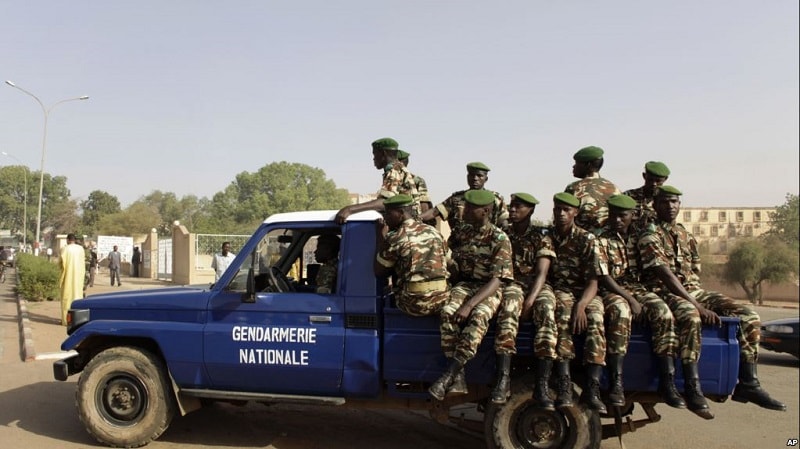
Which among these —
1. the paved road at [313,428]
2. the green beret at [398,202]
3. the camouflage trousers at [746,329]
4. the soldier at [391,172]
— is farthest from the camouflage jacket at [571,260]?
the paved road at [313,428]

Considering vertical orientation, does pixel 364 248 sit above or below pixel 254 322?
above

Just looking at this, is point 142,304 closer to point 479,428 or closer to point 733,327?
point 479,428

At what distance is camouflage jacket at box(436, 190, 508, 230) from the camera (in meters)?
5.18

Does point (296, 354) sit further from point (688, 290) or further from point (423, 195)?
point (688, 290)

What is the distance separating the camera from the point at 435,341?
13.7 feet

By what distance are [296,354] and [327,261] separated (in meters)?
0.78

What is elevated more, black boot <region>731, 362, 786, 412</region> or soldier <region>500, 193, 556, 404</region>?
soldier <region>500, 193, 556, 404</region>

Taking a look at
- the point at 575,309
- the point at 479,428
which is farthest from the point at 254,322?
the point at 575,309

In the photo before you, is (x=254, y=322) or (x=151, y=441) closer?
(x=254, y=322)

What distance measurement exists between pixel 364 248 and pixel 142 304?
1891 mm

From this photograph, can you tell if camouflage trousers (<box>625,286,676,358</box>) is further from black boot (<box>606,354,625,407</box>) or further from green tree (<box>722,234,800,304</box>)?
green tree (<box>722,234,800,304</box>)

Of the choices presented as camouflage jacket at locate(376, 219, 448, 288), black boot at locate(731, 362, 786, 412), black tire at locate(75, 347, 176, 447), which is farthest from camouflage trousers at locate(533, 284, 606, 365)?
black tire at locate(75, 347, 176, 447)

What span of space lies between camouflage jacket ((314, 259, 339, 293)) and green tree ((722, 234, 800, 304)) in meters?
35.2

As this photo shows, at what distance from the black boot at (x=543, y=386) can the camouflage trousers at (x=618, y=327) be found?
43 cm
